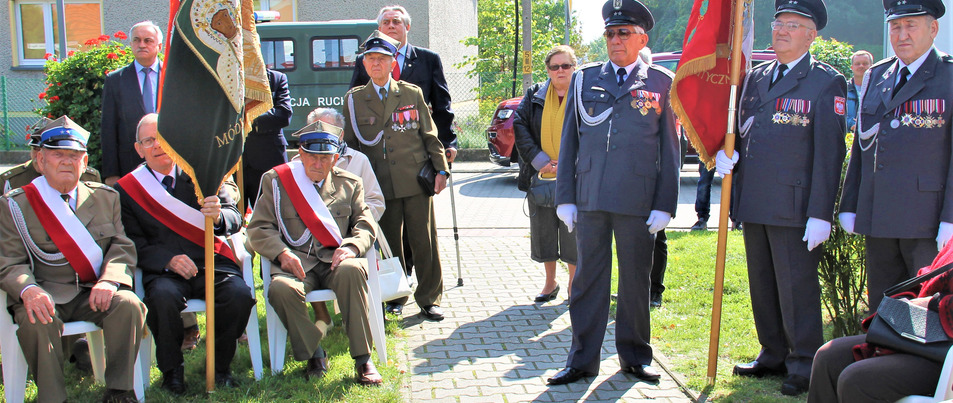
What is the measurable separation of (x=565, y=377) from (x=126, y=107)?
3483mm

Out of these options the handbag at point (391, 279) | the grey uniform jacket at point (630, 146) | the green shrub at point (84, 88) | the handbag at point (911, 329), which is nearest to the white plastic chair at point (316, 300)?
the handbag at point (391, 279)

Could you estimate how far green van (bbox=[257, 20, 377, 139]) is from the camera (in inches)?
682

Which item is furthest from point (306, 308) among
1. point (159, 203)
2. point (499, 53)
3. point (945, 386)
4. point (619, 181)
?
point (499, 53)

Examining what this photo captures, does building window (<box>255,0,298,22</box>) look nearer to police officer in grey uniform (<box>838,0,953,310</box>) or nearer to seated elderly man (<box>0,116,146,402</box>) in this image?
seated elderly man (<box>0,116,146,402</box>)

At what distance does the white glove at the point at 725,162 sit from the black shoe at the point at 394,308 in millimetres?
2626

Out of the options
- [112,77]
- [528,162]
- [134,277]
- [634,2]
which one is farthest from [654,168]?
[112,77]

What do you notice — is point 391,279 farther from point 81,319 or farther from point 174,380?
point 81,319

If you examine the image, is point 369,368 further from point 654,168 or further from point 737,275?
point 737,275

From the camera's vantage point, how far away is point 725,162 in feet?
13.4

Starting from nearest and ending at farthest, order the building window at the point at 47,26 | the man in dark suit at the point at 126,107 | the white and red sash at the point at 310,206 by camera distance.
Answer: the white and red sash at the point at 310,206, the man in dark suit at the point at 126,107, the building window at the point at 47,26

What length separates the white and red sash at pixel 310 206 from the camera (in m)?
4.77

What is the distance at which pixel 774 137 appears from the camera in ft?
13.3

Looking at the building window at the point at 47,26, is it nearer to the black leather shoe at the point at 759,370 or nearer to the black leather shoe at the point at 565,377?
the black leather shoe at the point at 565,377

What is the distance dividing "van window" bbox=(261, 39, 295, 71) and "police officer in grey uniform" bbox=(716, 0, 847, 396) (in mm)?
14446
